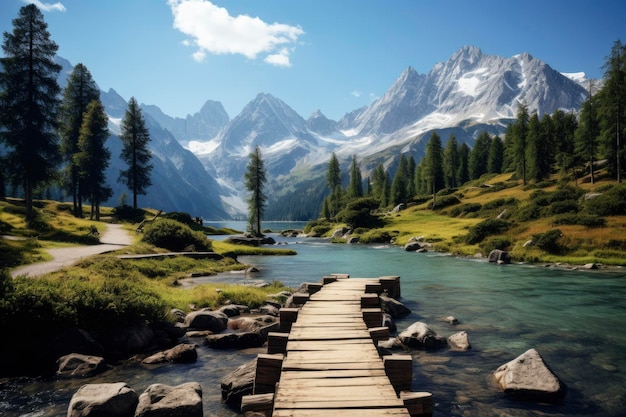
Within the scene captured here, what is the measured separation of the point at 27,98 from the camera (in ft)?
143

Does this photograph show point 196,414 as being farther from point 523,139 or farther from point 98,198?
point 523,139

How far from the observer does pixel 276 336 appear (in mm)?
9961

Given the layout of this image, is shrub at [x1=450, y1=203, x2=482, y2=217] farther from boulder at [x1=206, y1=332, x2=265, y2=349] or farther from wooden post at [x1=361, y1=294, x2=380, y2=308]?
boulder at [x1=206, y1=332, x2=265, y2=349]

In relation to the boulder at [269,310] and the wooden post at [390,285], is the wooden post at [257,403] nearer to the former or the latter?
the boulder at [269,310]

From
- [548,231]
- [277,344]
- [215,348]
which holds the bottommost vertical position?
[215,348]

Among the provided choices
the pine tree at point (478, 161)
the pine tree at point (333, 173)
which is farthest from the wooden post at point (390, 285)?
the pine tree at point (478, 161)

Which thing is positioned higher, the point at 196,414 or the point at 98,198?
the point at 98,198

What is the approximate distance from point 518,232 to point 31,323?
51107 millimetres

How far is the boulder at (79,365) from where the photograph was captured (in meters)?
11.5

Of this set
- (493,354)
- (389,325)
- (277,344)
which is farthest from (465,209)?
(277,344)

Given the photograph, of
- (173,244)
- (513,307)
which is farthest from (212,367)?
(173,244)

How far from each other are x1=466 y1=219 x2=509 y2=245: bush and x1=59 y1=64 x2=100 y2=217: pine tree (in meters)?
61.0

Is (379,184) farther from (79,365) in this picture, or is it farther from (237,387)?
(237,387)

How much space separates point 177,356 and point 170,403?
14.5 ft
